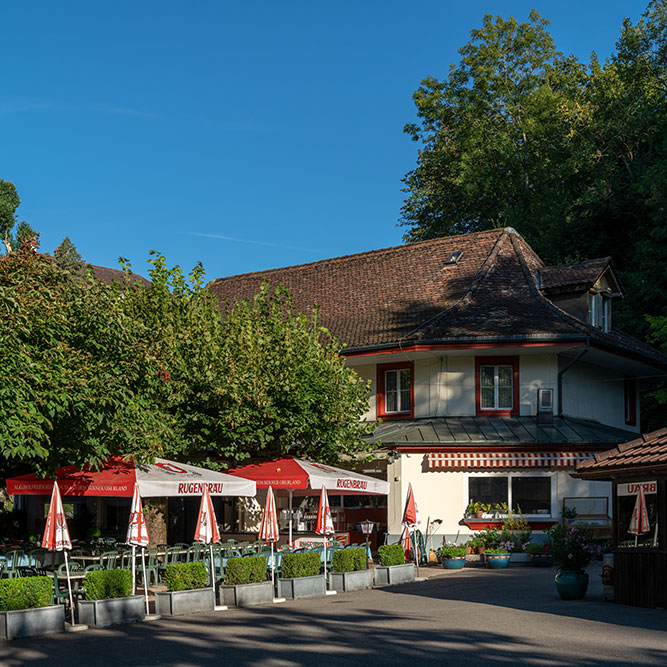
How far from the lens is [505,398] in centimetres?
3059

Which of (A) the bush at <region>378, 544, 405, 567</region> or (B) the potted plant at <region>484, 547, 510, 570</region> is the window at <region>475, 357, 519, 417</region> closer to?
(B) the potted plant at <region>484, 547, 510, 570</region>

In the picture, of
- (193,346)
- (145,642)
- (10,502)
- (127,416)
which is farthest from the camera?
(10,502)

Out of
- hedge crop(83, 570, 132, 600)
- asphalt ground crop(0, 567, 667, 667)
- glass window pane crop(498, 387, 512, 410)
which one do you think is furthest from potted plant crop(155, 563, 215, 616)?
glass window pane crop(498, 387, 512, 410)

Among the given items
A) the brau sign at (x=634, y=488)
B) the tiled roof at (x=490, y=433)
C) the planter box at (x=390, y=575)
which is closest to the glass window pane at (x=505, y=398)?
the tiled roof at (x=490, y=433)

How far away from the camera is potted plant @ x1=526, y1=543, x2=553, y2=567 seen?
85.3 feet

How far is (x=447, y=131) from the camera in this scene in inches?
2057

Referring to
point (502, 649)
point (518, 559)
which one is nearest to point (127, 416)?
point (502, 649)

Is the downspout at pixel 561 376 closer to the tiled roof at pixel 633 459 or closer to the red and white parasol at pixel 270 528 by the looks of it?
the tiled roof at pixel 633 459

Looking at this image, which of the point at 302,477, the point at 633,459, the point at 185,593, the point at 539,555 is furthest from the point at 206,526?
the point at 539,555

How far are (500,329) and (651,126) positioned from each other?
47.4ft

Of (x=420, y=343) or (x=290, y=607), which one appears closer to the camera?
(x=290, y=607)

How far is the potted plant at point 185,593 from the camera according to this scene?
53.5 ft

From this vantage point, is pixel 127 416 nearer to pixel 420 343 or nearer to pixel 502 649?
pixel 502 649

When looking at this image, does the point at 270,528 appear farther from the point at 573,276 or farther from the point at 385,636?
the point at 573,276
